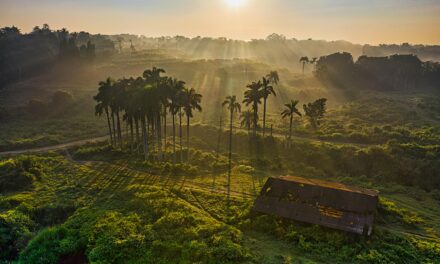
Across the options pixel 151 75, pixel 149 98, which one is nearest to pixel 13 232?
pixel 149 98

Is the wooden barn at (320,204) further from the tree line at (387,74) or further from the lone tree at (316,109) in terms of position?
the tree line at (387,74)

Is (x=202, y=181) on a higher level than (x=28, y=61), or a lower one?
lower

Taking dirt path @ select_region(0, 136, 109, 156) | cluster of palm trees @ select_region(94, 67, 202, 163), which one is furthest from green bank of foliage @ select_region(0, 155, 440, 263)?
dirt path @ select_region(0, 136, 109, 156)

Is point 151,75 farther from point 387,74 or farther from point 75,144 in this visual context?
point 387,74

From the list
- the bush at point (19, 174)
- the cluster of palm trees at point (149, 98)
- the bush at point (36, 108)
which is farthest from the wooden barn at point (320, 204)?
the bush at point (36, 108)

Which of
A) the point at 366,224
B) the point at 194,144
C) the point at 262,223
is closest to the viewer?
the point at 366,224

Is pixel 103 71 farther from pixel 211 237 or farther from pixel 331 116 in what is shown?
pixel 211 237

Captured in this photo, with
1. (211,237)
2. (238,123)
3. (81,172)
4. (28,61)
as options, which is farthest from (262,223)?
(28,61)

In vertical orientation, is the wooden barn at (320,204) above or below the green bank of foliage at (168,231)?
above
